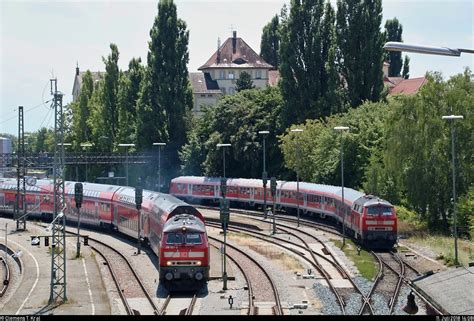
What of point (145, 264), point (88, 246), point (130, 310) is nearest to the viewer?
point (130, 310)

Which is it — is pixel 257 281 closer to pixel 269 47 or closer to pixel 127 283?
pixel 127 283

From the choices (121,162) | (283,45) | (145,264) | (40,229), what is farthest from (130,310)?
(121,162)

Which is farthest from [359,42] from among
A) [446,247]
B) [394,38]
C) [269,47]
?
[394,38]

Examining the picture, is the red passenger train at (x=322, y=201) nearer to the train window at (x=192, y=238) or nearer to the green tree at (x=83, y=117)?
the train window at (x=192, y=238)

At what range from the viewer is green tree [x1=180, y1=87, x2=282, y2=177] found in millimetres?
84625

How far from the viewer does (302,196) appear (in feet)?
220

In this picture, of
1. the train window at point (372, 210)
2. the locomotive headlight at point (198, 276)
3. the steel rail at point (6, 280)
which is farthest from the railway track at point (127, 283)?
the train window at point (372, 210)

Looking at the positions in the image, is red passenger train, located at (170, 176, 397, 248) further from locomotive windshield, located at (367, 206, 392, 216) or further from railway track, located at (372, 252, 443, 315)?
railway track, located at (372, 252, 443, 315)

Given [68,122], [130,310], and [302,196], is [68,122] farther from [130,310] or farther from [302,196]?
[130,310]

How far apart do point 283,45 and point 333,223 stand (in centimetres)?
2522

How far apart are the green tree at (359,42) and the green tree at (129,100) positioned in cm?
3008

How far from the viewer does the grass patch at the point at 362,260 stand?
38.7 m

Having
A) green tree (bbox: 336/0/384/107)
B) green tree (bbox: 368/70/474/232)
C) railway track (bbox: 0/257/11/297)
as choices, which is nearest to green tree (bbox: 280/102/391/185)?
green tree (bbox: 336/0/384/107)

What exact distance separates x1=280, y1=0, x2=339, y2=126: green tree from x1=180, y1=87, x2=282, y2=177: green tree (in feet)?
16.0
